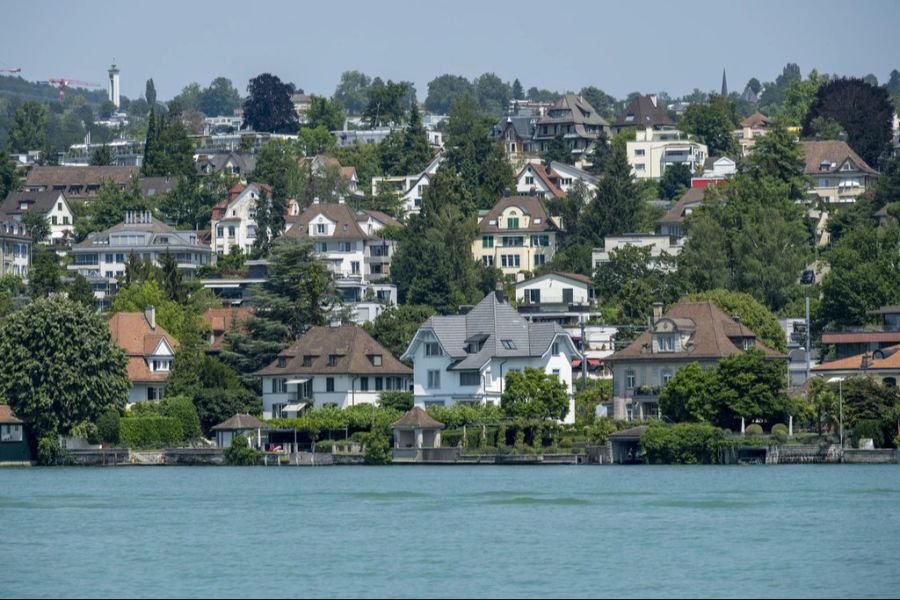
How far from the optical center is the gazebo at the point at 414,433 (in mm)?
90688

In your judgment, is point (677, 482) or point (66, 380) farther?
point (66, 380)

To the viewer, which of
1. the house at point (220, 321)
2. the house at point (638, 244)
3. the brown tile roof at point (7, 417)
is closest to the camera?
the brown tile roof at point (7, 417)

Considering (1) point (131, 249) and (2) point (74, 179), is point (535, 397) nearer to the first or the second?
(1) point (131, 249)

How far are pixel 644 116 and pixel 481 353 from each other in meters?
102

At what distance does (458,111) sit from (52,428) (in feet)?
275

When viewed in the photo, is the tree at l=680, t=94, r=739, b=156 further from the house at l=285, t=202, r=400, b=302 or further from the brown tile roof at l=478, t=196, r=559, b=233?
the house at l=285, t=202, r=400, b=302

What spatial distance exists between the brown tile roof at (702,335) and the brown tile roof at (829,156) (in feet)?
212

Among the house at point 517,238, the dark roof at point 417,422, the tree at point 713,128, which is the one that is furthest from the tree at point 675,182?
the dark roof at point 417,422

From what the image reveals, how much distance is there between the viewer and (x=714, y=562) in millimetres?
52250

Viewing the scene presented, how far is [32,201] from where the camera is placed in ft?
605

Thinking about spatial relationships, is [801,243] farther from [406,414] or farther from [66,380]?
[66,380]

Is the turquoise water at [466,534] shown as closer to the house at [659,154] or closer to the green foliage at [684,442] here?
the green foliage at [684,442]

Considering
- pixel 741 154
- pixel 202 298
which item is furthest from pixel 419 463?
pixel 741 154

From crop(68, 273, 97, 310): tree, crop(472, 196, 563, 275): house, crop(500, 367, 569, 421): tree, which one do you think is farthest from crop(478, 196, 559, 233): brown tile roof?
crop(500, 367, 569, 421): tree
